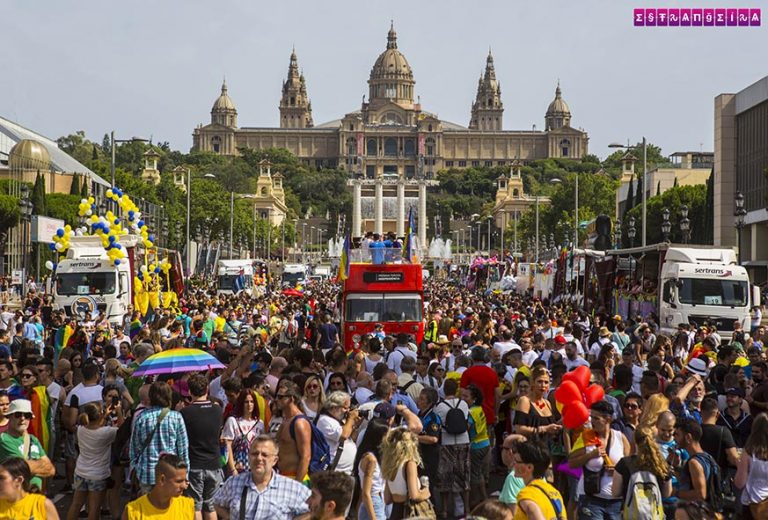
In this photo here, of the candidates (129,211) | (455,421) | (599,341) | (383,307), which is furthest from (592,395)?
(129,211)

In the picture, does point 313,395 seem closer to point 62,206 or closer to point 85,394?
point 85,394

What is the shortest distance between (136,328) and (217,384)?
36.3 ft

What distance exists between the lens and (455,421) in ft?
35.5

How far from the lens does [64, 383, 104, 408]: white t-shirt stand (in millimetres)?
11664

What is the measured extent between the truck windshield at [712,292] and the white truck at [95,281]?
12914mm

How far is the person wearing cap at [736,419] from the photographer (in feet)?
35.9

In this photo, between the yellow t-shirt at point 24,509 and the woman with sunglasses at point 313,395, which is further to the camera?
the woman with sunglasses at point 313,395

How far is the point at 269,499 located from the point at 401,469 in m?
1.59

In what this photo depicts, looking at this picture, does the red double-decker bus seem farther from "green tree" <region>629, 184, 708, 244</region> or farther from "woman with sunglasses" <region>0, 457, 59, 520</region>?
"green tree" <region>629, 184, 708, 244</region>

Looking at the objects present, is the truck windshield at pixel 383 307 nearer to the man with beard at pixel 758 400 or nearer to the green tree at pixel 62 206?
the man with beard at pixel 758 400

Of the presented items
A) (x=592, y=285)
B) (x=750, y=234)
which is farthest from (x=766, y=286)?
(x=592, y=285)

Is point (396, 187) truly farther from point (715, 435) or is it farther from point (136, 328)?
point (715, 435)

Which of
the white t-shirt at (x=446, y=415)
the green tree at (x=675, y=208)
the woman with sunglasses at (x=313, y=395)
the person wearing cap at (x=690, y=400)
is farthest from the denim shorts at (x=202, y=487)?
the green tree at (x=675, y=208)

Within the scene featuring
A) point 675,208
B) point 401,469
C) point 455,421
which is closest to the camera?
point 401,469
